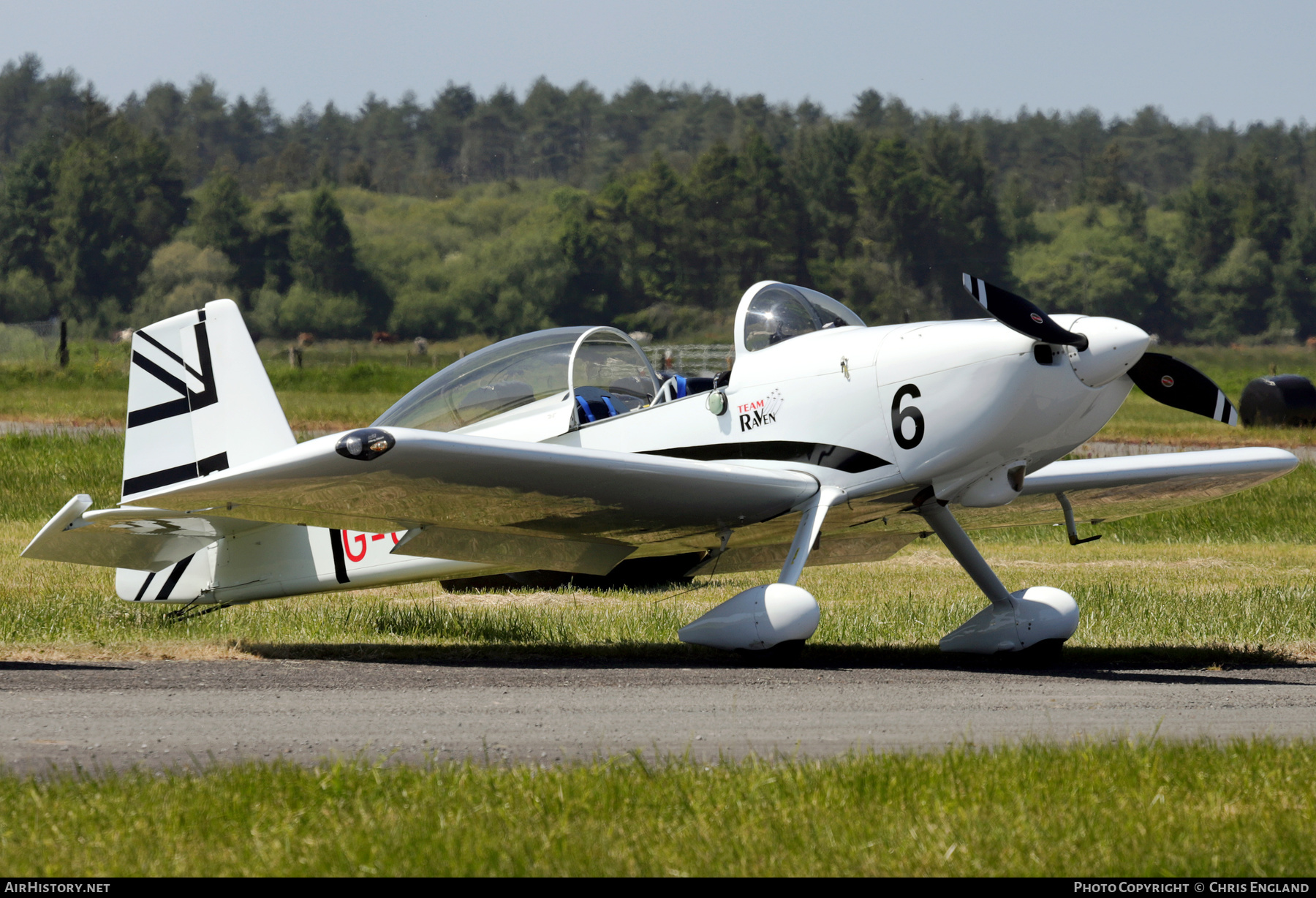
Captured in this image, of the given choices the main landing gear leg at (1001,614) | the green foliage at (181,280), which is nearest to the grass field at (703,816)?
the main landing gear leg at (1001,614)

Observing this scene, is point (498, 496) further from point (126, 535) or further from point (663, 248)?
point (663, 248)

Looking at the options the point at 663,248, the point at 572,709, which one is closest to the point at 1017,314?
the point at 572,709

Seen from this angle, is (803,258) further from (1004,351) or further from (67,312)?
(1004,351)

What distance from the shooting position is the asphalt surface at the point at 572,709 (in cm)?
521

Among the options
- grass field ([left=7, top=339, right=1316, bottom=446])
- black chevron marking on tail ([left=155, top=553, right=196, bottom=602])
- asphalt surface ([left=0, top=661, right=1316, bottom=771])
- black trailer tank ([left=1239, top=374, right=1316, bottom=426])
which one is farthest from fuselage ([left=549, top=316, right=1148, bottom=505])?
black trailer tank ([left=1239, top=374, right=1316, bottom=426])

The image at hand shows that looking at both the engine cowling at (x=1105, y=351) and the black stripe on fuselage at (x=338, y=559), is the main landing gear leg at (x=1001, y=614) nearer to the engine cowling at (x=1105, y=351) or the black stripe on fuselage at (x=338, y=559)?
the engine cowling at (x=1105, y=351)

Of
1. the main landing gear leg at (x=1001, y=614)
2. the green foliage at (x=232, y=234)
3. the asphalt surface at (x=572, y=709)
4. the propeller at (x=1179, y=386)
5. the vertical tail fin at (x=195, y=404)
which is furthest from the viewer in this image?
the green foliage at (x=232, y=234)

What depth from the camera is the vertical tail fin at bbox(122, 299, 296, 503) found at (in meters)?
9.18

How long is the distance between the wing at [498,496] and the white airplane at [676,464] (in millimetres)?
19

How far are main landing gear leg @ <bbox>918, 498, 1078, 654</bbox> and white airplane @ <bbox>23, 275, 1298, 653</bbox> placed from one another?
0.02 m

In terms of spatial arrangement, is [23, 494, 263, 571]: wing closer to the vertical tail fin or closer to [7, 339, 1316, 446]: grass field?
the vertical tail fin

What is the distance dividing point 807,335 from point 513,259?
10533 cm

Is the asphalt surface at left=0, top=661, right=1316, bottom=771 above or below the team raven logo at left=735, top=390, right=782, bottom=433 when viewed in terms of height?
below
